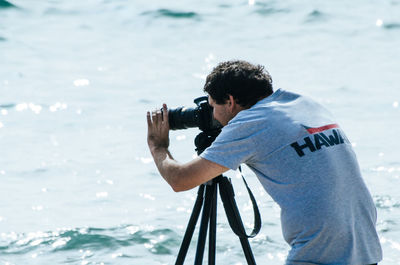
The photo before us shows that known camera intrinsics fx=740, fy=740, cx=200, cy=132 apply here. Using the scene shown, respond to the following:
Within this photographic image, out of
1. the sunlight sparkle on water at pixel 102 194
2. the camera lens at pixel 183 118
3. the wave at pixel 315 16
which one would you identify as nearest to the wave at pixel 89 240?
the sunlight sparkle on water at pixel 102 194

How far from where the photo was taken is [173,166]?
2217mm

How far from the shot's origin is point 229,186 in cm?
243

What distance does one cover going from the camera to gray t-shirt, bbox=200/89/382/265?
6.77 feet

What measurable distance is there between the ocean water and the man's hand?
62.0 inches

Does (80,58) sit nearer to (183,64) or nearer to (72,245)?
(183,64)

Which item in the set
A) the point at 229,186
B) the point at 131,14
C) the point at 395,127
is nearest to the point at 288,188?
the point at 229,186

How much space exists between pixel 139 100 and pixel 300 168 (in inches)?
203

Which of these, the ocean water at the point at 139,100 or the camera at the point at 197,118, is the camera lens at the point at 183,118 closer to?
the camera at the point at 197,118

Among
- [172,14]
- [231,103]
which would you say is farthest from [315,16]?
[231,103]

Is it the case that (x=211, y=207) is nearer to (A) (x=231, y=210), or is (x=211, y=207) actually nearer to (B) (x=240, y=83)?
(A) (x=231, y=210)

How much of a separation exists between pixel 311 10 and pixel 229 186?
26.7 ft

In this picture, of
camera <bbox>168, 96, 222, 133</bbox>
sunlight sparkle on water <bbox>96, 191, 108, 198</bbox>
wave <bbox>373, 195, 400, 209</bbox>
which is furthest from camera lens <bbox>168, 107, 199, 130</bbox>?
sunlight sparkle on water <bbox>96, 191, 108, 198</bbox>

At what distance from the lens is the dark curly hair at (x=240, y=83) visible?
2.18 meters

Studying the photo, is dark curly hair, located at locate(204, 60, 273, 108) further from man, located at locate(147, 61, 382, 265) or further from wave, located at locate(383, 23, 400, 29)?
wave, located at locate(383, 23, 400, 29)
